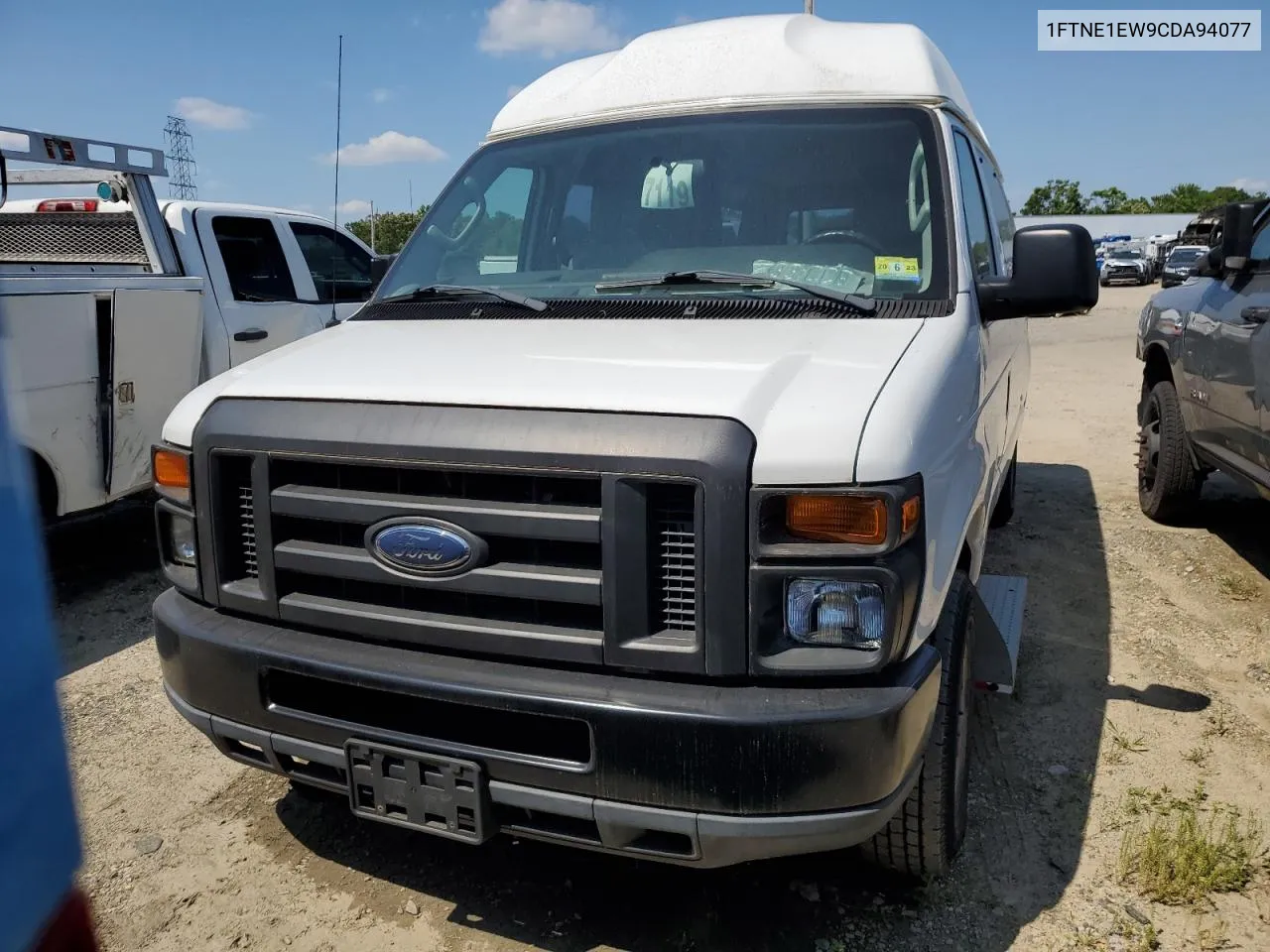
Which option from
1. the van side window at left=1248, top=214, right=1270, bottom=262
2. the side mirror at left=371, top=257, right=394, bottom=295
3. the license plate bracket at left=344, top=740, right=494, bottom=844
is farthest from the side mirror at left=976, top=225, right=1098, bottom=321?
the van side window at left=1248, top=214, right=1270, bottom=262

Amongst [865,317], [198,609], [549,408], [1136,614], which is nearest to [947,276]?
[865,317]

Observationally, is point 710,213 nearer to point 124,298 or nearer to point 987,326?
point 987,326

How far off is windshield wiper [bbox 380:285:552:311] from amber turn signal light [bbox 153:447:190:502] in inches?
39.1

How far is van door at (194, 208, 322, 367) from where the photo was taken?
650cm

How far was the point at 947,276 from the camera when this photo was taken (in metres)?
2.94

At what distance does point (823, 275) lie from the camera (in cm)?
308

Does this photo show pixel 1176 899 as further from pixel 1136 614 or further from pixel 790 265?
pixel 1136 614

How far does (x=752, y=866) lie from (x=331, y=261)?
5965mm

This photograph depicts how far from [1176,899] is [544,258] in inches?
109

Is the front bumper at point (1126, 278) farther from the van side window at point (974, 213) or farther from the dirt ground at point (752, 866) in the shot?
the van side window at point (974, 213)

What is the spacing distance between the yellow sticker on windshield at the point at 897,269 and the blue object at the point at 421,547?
1542mm

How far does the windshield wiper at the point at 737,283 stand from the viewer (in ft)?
9.23

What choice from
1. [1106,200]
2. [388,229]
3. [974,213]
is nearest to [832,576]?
[974,213]

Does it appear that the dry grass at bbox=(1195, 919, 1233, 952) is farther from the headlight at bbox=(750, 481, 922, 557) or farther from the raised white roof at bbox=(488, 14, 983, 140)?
the raised white roof at bbox=(488, 14, 983, 140)
